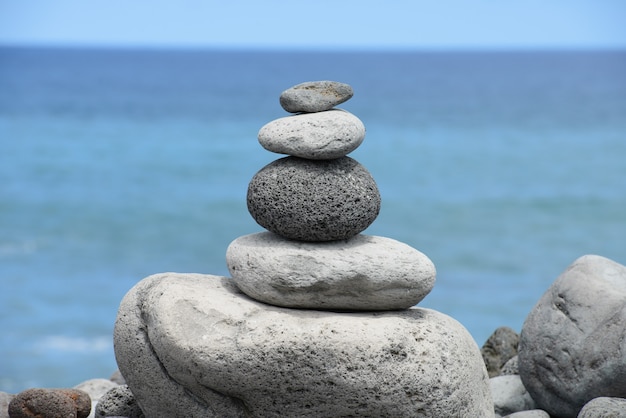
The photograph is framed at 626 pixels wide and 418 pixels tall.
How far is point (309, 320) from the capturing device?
17.7ft

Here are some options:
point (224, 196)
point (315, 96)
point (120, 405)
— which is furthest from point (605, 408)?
point (224, 196)

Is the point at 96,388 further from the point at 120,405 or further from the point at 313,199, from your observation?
the point at 313,199

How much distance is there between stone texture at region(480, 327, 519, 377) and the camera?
783cm

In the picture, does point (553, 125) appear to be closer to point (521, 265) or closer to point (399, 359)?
point (521, 265)

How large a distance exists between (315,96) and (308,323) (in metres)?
1.44

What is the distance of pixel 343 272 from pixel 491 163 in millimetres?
18313

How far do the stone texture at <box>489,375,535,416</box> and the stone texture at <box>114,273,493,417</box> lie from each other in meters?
1.34

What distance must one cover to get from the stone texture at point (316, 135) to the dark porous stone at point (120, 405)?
82.3 inches

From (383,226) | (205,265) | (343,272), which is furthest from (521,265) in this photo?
(343,272)

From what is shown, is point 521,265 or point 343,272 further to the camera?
point 521,265

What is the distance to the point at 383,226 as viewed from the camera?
17.2 metres

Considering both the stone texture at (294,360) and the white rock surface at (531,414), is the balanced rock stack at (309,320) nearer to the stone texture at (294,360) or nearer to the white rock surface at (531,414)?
the stone texture at (294,360)

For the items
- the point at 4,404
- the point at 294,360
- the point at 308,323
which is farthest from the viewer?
the point at 4,404

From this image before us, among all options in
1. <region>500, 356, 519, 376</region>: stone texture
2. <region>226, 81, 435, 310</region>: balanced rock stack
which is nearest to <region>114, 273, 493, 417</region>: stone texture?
<region>226, 81, 435, 310</region>: balanced rock stack
